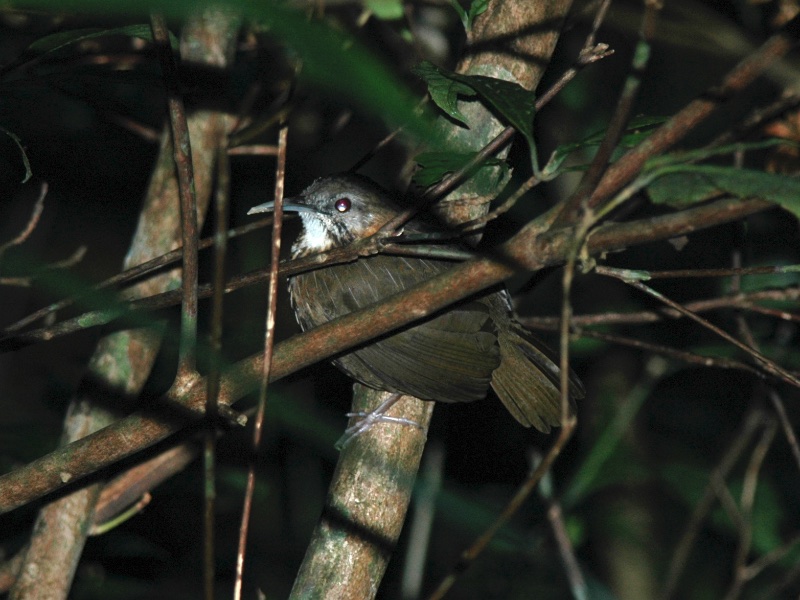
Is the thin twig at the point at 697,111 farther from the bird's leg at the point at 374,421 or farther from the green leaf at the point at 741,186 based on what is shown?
the bird's leg at the point at 374,421

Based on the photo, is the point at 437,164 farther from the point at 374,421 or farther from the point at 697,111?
the point at 374,421

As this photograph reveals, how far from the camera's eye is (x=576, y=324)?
3.55 metres

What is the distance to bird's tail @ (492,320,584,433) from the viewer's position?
3.26 metres

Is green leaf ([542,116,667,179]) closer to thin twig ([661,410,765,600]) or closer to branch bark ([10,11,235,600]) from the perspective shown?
branch bark ([10,11,235,600])

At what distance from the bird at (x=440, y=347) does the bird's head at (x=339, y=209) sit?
12.4 inches

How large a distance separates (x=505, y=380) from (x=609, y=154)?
6.08 ft

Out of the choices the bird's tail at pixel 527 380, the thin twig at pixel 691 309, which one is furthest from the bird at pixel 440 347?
the thin twig at pixel 691 309

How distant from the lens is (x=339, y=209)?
3869mm

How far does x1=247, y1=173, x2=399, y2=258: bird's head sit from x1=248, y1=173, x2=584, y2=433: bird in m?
0.31

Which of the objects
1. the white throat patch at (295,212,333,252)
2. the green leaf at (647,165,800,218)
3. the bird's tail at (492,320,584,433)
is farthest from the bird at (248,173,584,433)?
the green leaf at (647,165,800,218)

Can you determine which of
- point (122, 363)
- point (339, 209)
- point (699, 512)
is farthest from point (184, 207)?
point (699, 512)

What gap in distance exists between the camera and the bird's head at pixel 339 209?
150 inches

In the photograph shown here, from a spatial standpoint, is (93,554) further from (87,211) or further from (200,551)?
(87,211)

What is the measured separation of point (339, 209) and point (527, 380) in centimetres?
123
